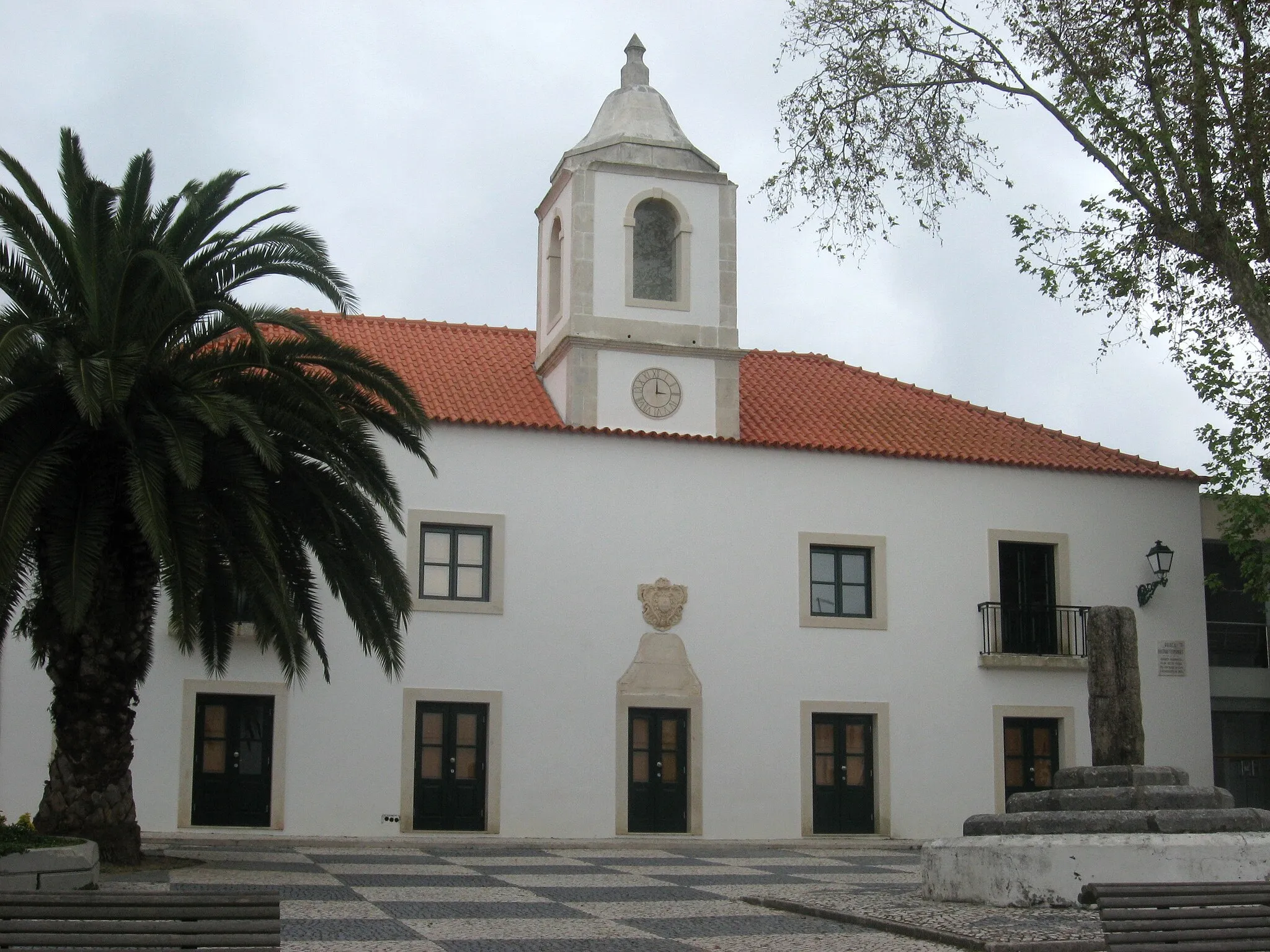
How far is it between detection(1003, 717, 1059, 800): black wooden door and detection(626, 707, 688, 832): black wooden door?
4729 millimetres

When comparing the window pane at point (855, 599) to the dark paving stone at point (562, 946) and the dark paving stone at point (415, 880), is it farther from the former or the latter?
the dark paving stone at point (562, 946)

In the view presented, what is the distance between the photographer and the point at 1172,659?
72.1 ft

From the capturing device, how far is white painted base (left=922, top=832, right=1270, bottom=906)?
995 centimetres

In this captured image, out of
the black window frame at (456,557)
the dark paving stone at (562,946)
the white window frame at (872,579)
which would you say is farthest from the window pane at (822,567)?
the dark paving stone at (562,946)

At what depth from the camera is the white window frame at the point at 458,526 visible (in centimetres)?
1933

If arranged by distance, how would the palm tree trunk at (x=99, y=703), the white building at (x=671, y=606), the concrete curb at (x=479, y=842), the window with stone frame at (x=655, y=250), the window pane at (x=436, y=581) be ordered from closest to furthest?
1. the palm tree trunk at (x=99, y=703)
2. the concrete curb at (x=479, y=842)
3. the white building at (x=671, y=606)
4. the window pane at (x=436, y=581)
5. the window with stone frame at (x=655, y=250)

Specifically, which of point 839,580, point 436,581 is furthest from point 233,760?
point 839,580

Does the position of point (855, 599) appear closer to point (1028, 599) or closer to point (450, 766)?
point (1028, 599)

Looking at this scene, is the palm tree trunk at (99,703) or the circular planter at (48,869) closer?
the circular planter at (48,869)

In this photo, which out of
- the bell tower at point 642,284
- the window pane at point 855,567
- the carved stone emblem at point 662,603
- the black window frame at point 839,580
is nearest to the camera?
the carved stone emblem at point 662,603

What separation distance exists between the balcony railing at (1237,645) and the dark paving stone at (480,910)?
15919 millimetres

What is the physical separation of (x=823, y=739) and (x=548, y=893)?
28.3ft

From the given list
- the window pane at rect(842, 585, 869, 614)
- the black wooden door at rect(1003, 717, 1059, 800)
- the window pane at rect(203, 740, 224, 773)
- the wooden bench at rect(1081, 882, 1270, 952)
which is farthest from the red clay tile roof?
the wooden bench at rect(1081, 882, 1270, 952)

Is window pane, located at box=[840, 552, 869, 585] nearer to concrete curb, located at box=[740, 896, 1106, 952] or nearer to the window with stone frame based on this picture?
the window with stone frame
